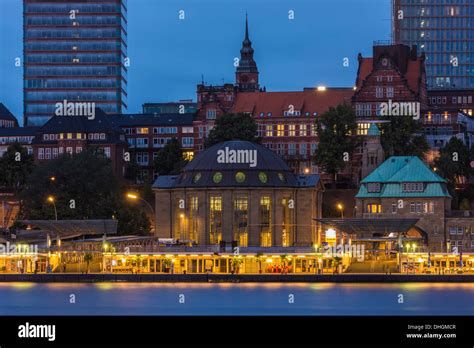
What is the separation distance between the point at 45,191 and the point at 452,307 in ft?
216

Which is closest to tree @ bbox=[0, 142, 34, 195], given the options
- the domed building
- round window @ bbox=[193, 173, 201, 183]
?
the domed building

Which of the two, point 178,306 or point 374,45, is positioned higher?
point 374,45

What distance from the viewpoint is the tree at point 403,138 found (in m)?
176

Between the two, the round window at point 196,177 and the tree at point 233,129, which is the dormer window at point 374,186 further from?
the tree at point 233,129

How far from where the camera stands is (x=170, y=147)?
649 feet

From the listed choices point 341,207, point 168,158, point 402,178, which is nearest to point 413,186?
point 402,178

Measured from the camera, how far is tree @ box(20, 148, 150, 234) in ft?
524

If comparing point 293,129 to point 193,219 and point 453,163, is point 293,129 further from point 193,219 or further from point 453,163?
point 193,219

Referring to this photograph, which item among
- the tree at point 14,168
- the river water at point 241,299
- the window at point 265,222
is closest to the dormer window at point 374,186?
the window at point 265,222

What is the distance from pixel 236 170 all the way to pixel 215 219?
5.67m

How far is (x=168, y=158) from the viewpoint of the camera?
7726 inches
